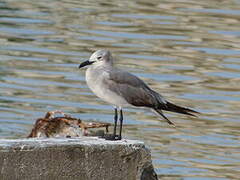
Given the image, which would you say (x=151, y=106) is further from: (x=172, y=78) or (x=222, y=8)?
(x=222, y=8)

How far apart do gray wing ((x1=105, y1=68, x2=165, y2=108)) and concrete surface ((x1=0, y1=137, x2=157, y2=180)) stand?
62cm

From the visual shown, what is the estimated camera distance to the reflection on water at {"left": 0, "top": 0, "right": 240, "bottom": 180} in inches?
457

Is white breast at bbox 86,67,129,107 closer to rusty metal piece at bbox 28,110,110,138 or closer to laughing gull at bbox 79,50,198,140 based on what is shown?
laughing gull at bbox 79,50,198,140

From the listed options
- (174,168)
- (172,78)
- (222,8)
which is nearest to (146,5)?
(222,8)

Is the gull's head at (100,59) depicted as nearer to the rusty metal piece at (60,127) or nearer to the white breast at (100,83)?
the white breast at (100,83)

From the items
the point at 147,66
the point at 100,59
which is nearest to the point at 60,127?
the point at 100,59

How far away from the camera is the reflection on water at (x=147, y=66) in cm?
1160

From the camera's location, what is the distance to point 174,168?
34.4 feet

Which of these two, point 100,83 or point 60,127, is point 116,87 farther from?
point 60,127

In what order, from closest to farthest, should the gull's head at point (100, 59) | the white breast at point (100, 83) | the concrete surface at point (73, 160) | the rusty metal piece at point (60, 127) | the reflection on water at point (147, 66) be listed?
1. the concrete surface at point (73, 160)
2. the white breast at point (100, 83)
3. the gull's head at point (100, 59)
4. the rusty metal piece at point (60, 127)
5. the reflection on water at point (147, 66)

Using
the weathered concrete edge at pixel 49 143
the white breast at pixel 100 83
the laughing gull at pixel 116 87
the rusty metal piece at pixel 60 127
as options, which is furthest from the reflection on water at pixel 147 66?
the weathered concrete edge at pixel 49 143

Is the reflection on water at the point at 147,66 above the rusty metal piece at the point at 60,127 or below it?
below

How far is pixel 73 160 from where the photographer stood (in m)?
6.95

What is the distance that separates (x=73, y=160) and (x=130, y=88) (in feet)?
3.15
